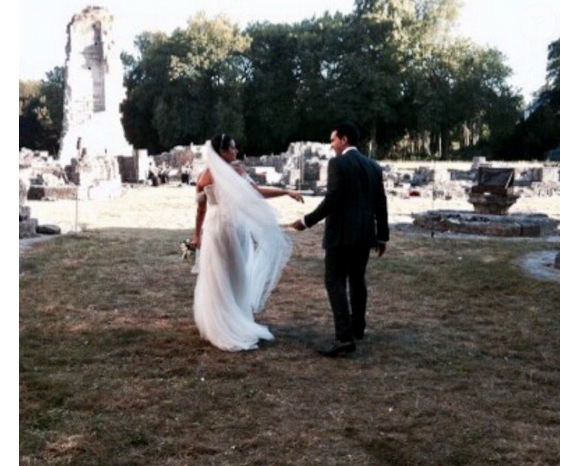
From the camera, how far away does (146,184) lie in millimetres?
26844

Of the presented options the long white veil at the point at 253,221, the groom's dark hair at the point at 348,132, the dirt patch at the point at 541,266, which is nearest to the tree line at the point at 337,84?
the dirt patch at the point at 541,266

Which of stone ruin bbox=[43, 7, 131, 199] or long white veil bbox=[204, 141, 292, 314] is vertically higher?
stone ruin bbox=[43, 7, 131, 199]

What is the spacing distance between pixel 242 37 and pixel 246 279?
44966 millimetres

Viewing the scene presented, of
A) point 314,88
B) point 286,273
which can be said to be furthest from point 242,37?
point 286,273

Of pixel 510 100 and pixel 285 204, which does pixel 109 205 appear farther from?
pixel 510 100

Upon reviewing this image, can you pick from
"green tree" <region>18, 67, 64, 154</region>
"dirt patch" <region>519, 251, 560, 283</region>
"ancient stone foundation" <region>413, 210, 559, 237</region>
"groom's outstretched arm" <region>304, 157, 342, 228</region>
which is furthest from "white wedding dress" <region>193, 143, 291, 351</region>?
"green tree" <region>18, 67, 64, 154</region>

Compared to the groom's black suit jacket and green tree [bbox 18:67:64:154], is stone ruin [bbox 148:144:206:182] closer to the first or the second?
green tree [bbox 18:67:64:154]

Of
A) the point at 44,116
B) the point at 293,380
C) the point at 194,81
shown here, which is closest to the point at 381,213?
the point at 293,380

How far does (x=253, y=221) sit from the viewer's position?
5441mm

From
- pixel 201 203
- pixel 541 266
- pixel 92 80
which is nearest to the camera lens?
pixel 201 203

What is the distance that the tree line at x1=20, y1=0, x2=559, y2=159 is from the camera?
44.8 m

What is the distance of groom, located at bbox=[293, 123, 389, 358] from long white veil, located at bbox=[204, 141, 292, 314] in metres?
0.39

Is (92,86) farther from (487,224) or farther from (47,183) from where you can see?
(487,224)

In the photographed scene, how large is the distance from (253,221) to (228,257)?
1.16 ft
